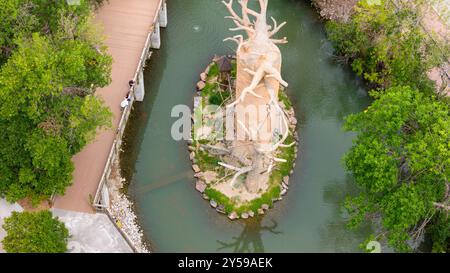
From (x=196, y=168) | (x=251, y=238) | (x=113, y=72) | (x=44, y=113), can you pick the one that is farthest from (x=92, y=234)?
(x=113, y=72)

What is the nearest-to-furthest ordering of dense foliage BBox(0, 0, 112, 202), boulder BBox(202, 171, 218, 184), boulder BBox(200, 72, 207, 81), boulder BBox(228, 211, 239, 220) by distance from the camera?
dense foliage BBox(0, 0, 112, 202)
boulder BBox(228, 211, 239, 220)
boulder BBox(202, 171, 218, 184)
boulder BBox(200, 72, 207, 81)

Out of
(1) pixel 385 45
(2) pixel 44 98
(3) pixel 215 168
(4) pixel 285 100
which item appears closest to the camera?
(2) pixel 44 98

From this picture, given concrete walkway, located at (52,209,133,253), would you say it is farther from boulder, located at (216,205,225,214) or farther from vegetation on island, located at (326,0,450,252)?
vegetation on island, located at (326,0,450,252)

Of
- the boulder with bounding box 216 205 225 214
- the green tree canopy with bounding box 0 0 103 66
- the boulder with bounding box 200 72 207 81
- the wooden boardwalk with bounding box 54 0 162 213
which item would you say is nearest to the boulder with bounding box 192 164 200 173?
the boulder with bounding box 216 205 225 214

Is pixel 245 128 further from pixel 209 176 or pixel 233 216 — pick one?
pixel 233 216

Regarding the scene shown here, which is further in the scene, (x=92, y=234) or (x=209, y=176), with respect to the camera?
(x=209, y=176)

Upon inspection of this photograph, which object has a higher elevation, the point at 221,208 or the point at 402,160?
the point at 402,160
